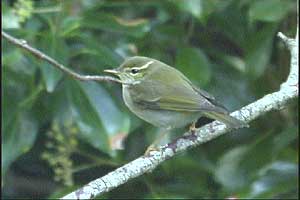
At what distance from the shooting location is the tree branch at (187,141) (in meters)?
2.92

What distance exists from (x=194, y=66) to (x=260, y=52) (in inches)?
16.7

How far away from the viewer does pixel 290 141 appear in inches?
180

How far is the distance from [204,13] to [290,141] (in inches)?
31.8

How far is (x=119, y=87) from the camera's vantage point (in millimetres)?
4578

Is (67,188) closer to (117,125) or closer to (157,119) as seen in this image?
(117,125)

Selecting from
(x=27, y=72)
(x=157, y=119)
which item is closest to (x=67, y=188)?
(x=27, y=72)

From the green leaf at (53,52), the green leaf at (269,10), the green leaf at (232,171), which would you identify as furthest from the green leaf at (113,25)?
the green leaf at (232,171)

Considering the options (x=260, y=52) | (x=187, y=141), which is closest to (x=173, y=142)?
(x=187, y=141)

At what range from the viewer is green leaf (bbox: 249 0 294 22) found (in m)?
4.49

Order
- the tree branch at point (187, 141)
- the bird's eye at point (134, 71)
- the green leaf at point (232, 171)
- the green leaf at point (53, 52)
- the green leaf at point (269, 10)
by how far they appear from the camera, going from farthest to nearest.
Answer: the green leaf at point (232, 171) < the green leaf at point (269, 10) < the green leaf at point (53, 52) < the bird's eye at point (134, 71) < the tree branch at point (187, 141)

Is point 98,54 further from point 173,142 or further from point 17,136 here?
point 173,142

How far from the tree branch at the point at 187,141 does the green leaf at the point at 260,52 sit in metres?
1.12

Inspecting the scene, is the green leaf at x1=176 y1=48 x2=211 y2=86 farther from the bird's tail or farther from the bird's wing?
the bird's tail

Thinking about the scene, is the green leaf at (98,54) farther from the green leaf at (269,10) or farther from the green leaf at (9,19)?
the green leaf at (269,10)
